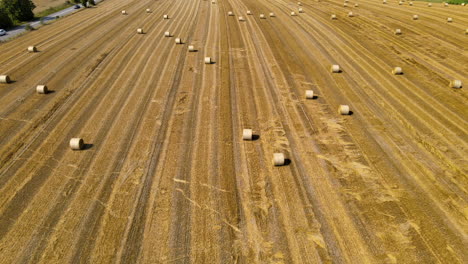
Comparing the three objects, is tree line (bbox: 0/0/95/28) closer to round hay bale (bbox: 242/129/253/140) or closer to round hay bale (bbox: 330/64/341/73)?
round hay bale (bbox: 330/64/341/73)

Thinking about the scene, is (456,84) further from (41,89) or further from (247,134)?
(41,89)

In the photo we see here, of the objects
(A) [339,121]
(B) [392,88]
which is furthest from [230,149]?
(B) [392,88]

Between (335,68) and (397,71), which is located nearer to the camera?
(397,71)

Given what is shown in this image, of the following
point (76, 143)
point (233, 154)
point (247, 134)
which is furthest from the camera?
point (247, 134)

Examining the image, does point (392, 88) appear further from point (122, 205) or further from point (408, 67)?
point (122, 205)

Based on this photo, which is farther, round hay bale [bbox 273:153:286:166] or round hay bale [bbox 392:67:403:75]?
round hay bale [bbox 392:67:403:75]

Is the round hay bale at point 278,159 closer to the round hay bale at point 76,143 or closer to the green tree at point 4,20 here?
the round hay bale at point 76,143

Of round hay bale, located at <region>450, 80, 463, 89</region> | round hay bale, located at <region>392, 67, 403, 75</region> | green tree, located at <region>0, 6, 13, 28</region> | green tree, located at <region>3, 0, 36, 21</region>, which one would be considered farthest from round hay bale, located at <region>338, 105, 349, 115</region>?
green tree, located at <region>3, 0, 36, 21</region>

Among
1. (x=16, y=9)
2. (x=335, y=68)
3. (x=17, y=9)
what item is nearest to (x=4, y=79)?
(x=335, y=68)

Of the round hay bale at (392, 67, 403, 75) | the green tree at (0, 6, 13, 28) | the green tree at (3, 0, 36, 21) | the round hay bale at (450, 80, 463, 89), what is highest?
the green tree at (3, 0, 36, 21)
